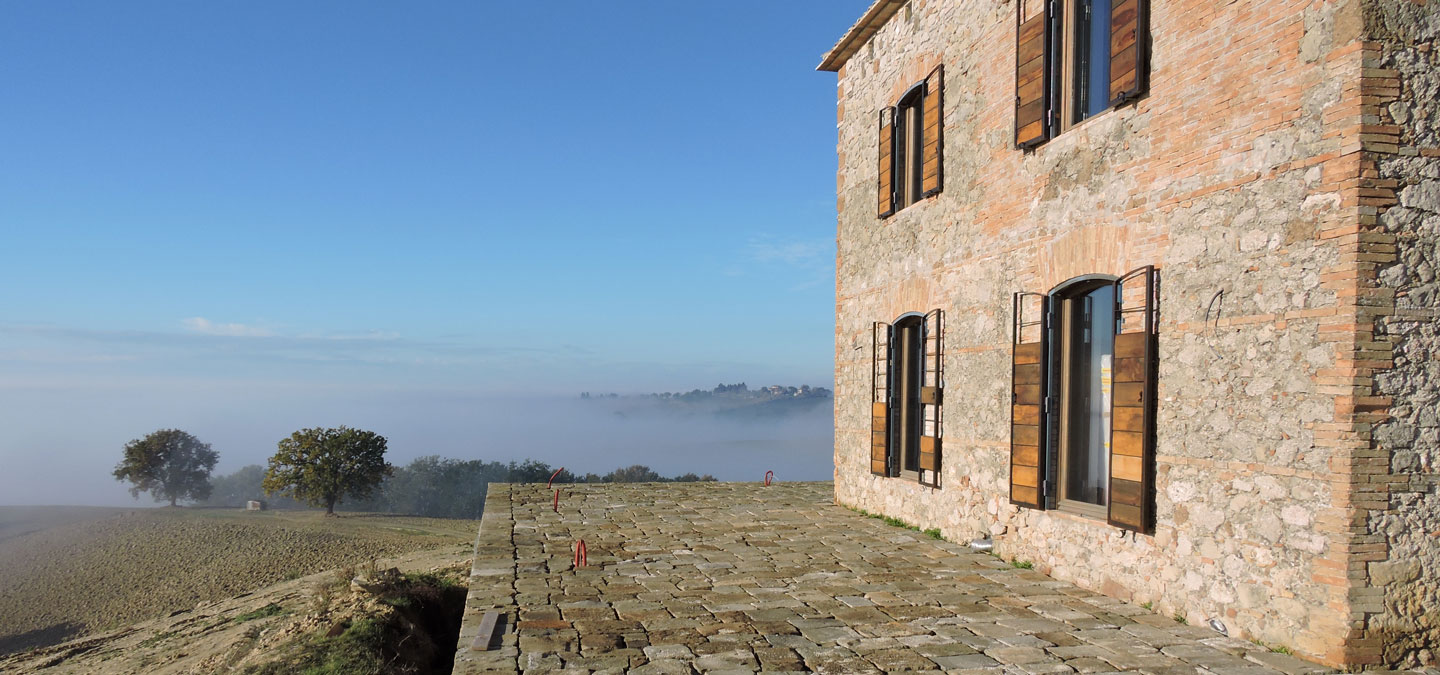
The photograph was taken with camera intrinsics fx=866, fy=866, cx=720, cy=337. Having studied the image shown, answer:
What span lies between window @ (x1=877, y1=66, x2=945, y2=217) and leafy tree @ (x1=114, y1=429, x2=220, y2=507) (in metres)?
32.7

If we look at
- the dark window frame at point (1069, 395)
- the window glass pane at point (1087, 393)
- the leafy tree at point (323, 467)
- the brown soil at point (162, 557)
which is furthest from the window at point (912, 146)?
the leafy tree at point (323, 467)

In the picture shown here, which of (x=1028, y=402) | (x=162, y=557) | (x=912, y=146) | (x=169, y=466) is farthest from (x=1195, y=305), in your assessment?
(x=169, y=466)

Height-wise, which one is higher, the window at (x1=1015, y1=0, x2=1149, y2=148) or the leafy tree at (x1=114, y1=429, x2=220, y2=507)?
the window at (x1=1015, y1=0, x2=1149, y2=148)

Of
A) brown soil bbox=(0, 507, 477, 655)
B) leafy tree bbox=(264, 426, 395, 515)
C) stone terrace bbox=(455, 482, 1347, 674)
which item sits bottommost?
brown soil bbox=(0, 507, 477, 655)

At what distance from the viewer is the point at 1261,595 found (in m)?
5.13

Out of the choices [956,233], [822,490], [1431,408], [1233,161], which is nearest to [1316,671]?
[1431,408]

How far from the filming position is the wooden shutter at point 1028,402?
7137 mm

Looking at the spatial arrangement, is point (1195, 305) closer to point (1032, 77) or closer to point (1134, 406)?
point (1134, 406)

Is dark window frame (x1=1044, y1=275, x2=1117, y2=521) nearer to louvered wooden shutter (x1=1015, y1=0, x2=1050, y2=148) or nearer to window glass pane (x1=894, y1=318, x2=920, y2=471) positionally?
louvered wooden shutter (x1=1015, y1=0, x2=1050, y2=148)

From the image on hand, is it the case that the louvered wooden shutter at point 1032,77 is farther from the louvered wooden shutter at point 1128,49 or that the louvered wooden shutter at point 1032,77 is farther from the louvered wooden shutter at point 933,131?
the louvered wooden shutter at point 933,131

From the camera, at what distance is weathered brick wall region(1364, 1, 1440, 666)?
4.65m

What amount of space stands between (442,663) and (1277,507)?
798cm

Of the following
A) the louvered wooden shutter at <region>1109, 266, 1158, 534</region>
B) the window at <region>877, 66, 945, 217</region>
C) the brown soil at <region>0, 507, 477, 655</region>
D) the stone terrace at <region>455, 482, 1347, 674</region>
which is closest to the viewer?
the stone terrace at <region>455, 482, 1347, 674</region>

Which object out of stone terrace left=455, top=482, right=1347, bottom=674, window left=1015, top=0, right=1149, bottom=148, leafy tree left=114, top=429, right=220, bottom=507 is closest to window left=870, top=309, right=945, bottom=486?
stone terrace left=455, top=482, right=1347, bottom=674
